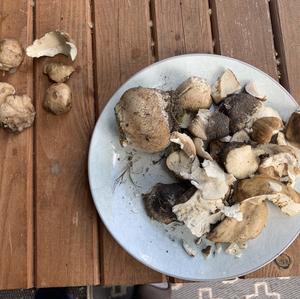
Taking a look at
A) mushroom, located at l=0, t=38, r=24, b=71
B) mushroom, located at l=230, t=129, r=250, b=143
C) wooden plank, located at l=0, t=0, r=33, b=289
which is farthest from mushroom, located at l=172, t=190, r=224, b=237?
mushroom, located at l=0, t=38, r=24, b=71

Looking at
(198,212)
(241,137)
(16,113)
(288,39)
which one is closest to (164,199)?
(198,212)

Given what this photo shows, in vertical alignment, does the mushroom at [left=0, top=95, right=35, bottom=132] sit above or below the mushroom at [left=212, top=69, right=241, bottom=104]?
below

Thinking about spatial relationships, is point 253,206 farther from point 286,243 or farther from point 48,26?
point 48,26

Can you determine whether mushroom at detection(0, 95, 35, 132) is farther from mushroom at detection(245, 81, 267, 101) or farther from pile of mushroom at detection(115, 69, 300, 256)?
mushroom at detection(245, 81, 267, 101)

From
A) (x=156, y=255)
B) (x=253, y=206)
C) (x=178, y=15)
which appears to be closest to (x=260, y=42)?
(x=178, y=15)

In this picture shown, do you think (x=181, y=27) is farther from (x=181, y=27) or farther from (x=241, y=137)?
(x=241, y=137)

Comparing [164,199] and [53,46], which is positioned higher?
[53,46]

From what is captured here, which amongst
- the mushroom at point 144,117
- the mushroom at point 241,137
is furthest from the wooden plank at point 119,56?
the mushroom at point 241,137
